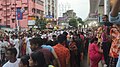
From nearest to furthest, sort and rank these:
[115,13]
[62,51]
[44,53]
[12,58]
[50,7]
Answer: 1. [115,13]
2. [12,58]
3. [44,53]
4. [62,51]
5. [50,7]

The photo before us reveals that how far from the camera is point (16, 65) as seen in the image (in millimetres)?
5598

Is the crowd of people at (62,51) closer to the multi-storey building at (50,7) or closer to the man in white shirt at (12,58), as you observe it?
the man in white shirt at (12,58)

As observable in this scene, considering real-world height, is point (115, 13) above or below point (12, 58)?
above

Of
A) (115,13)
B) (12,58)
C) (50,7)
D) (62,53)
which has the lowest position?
(62,53)

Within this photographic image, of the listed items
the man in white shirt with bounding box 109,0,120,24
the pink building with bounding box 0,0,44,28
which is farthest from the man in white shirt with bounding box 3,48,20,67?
the pink building with bounding box 0,0,44,28

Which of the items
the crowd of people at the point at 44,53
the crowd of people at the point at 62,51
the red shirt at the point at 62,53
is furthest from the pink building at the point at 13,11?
the red shirt at the point at 62,53

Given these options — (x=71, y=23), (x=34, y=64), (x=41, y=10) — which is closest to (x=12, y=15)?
(x=41, y=10)

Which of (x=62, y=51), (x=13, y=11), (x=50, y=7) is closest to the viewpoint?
(x=62, y=51)

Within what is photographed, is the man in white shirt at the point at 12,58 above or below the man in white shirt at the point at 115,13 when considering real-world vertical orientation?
below

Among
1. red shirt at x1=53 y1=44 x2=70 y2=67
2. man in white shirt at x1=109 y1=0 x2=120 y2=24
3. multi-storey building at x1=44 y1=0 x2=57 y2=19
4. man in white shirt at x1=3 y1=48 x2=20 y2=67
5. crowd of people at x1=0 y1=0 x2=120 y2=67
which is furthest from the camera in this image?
multi-storey building at x1=44 y1=0 x2=57 y2=19

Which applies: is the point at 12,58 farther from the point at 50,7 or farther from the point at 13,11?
the point at 50,7

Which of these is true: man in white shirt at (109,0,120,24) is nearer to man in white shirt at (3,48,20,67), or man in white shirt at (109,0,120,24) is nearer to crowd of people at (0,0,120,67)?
crowd of people at (0,0,120,67)

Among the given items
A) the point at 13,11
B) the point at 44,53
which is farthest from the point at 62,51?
the point at 13,11

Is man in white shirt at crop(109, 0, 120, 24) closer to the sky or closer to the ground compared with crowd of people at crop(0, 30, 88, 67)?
closer to the sky
